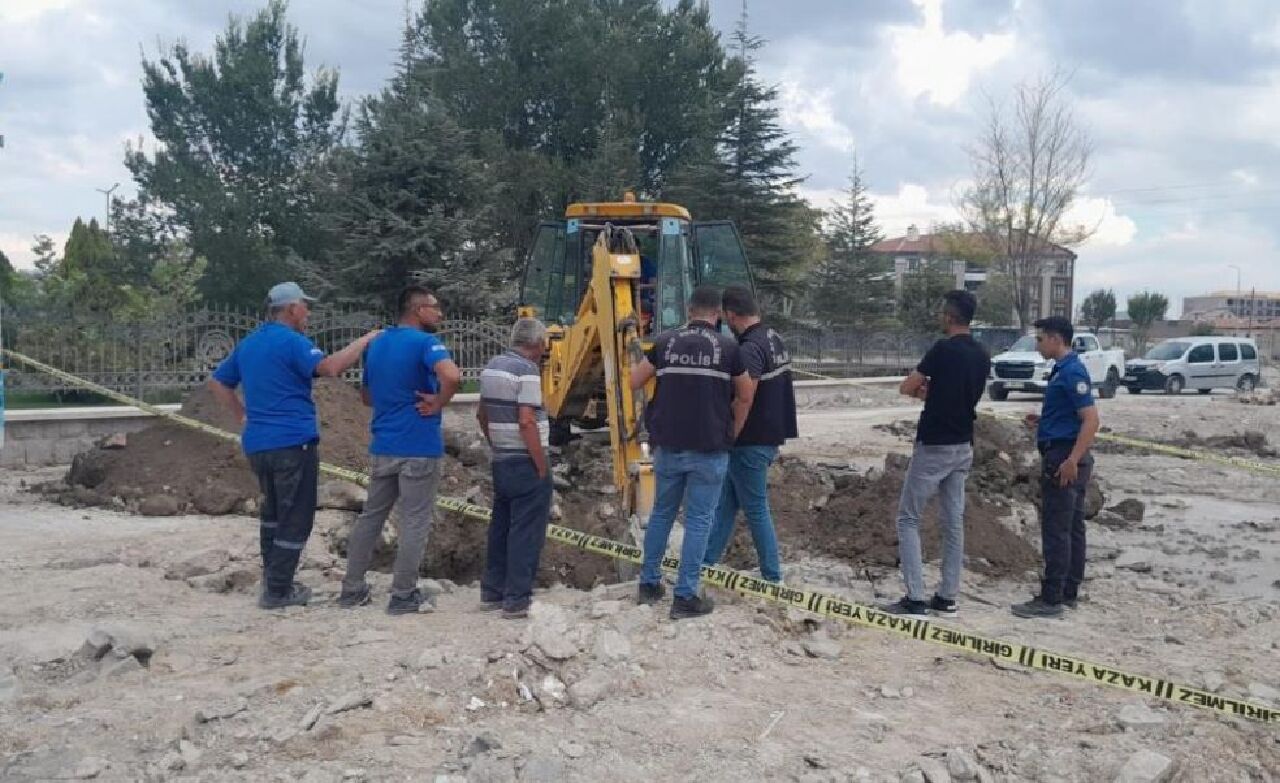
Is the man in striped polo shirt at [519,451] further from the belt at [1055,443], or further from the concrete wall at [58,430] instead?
the concrete wall at [58,430]

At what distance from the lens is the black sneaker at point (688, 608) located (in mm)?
5859

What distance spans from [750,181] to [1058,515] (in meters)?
26.2

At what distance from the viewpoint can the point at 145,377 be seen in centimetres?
1416

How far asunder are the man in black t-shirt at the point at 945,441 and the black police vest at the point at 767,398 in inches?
29.1

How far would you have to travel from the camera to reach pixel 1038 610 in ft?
22.3

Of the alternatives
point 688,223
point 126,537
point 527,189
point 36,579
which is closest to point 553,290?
point 688,223

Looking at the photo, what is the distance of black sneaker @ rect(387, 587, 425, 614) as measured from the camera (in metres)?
6.21

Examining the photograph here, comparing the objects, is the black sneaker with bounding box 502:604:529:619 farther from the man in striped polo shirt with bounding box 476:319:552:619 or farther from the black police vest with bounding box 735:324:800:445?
the black police vest with bounding box 735:324:800:445

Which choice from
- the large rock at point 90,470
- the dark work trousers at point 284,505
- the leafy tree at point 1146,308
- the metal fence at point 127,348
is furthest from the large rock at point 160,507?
the leafy tree at point 1146,308

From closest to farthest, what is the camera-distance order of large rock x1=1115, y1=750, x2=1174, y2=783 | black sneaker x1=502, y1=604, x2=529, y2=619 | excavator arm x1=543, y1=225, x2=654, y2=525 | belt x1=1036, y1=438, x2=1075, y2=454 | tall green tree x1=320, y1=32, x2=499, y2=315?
large rock x1=1115, y1=750, x2=1174, y2=783 → black sneaker x1=502, y1=604, x2=529, y2=619 → belt x1=1036, y1=438, x2=1075, y2=454 → excavator arm x1=543, y1=225, x2=654, y2=525 → tall green tree x1=320, y1=32, x2=499, y2=315

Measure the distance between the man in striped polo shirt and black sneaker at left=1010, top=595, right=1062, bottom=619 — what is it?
308cm

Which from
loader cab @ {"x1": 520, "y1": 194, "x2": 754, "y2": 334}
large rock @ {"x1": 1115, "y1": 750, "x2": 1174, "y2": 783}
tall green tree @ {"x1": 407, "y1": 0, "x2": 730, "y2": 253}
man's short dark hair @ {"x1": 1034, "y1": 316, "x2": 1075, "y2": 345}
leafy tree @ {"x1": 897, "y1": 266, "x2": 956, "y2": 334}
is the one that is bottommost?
large rock @ {"x1": 1115, "y1": 750, "x2": 1174, "y2": 783}

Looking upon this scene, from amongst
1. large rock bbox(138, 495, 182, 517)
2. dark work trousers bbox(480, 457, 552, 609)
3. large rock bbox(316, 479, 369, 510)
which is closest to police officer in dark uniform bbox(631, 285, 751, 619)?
dark work trousers bbox(480, 457, 552, 609)

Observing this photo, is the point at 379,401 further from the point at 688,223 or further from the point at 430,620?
the point at 688,223
